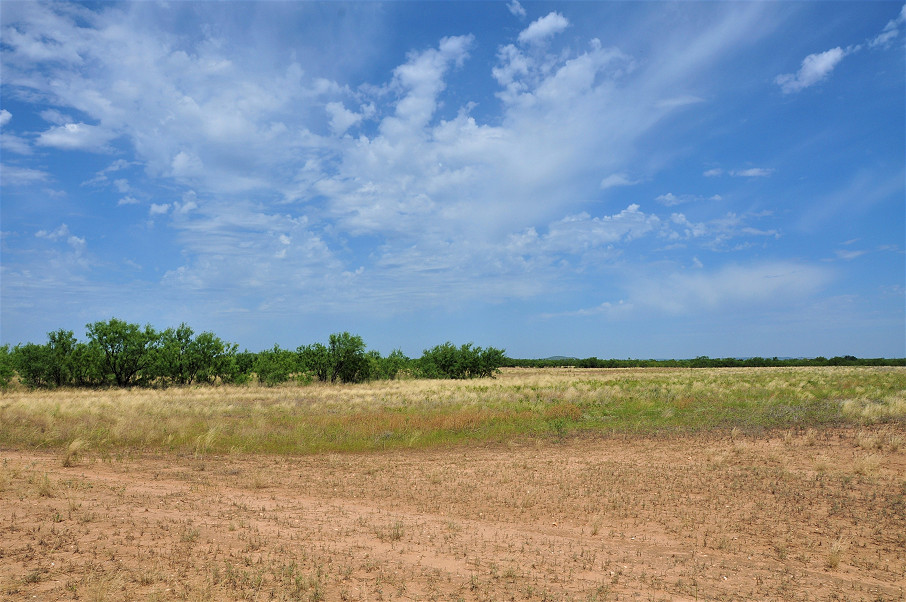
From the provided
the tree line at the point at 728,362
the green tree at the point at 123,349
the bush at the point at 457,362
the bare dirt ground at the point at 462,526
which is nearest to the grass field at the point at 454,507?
the bare dirt ground at the point at 462,526

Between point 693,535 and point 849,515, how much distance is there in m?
3.49

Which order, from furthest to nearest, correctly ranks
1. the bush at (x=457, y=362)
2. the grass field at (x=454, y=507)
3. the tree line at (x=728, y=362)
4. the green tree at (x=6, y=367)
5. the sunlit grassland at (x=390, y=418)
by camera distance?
the tree line at (x=728, y=362), the bush at (x=457, y=362), the green tree at (x=6, y=367), the sunlit grassland at (x=390, y=418), the grass field at (x=454, y=507)

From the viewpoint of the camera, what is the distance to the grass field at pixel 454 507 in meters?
6.72

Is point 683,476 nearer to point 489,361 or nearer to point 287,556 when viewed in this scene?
point 287,556

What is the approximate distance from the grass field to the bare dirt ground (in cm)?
5

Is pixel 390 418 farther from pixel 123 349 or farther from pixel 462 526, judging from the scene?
pixel 123 349

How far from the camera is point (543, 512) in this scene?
1037cm

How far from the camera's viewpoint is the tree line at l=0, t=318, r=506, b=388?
39.8m

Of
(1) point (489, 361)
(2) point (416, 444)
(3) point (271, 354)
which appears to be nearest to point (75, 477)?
(2) point (416, 444)

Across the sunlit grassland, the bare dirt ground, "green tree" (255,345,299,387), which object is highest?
"green tree" (255,345,299,387)

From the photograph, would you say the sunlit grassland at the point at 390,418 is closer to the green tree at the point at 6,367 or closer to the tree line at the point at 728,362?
the green tree at the point at 6,367

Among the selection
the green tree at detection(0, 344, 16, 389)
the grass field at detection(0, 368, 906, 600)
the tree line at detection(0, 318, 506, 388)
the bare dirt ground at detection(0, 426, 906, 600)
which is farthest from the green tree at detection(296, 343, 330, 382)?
the bare dirt ground at detection(0, 426, 906, 600)

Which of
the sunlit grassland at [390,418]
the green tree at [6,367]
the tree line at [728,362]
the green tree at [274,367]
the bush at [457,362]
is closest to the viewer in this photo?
the sunlit grassland at [390,418]

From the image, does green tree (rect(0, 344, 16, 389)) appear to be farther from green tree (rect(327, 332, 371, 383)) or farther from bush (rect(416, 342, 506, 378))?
bush (rect(416, 342, 506, 378))
